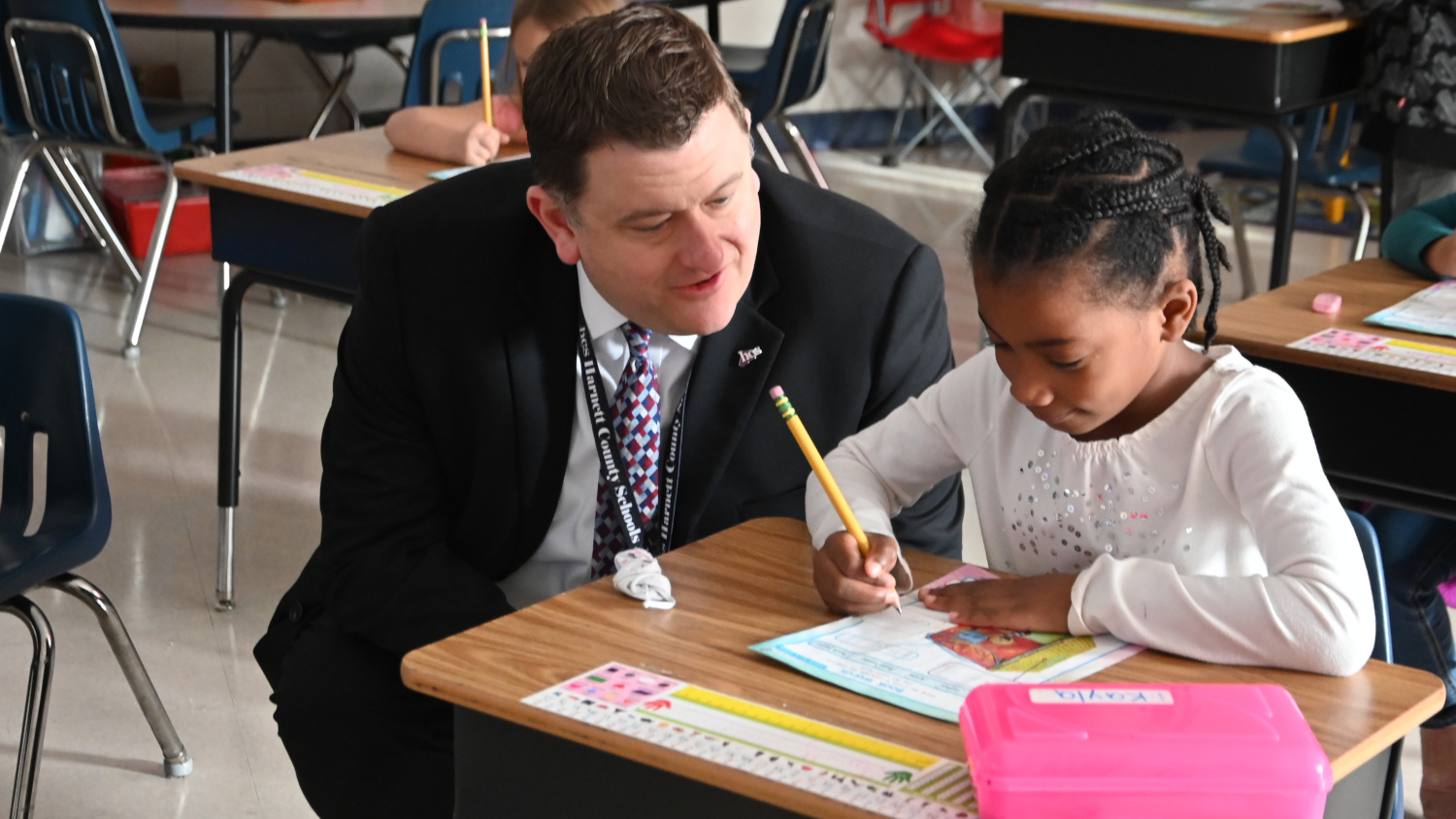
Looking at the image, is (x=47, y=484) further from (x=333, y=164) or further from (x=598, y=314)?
(x=333, y=164)

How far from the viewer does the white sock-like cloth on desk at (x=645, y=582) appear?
1287 millimetres

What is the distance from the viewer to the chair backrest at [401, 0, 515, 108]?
4.23m

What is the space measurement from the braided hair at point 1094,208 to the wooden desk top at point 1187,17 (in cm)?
228

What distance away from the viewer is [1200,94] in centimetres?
354

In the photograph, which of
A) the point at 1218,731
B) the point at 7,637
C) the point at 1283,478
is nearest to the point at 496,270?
the point at 1283,478

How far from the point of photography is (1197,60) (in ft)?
11.5

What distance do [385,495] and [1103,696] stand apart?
88 centimetres

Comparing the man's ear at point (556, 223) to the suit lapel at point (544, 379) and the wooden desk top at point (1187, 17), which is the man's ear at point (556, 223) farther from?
the wooden desk top at point (1187, 17)

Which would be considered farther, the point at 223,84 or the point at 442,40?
the point at 223,84

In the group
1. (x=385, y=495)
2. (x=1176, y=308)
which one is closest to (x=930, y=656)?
(x=1176, y=308)

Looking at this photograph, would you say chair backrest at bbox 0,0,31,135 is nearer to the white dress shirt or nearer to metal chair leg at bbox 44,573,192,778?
Result: metal chair leg at bbox 44,573,192,778

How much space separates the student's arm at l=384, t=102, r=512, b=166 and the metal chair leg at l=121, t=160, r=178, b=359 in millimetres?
1486

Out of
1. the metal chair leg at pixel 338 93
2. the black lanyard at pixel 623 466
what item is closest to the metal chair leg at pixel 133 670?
the black lanyard at pixel 623 466

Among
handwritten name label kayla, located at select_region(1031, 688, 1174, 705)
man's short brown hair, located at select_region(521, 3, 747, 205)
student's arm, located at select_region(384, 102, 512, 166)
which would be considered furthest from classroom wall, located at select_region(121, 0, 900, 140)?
handwritten name label kayla, located at select_region(1031, 688, 1174, 705)
